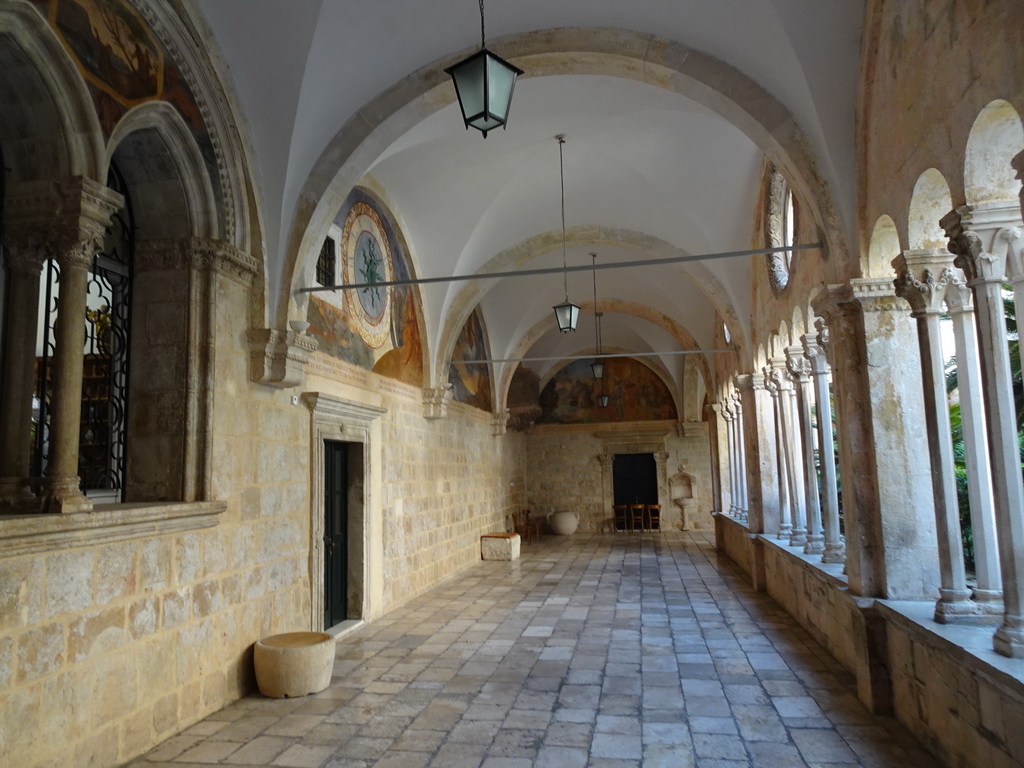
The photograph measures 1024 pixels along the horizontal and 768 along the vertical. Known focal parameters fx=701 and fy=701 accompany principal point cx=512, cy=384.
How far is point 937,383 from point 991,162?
4.52 feet

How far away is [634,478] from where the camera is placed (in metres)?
20.1

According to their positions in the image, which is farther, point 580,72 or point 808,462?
point 808,462

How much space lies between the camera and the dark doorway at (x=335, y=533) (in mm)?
7230

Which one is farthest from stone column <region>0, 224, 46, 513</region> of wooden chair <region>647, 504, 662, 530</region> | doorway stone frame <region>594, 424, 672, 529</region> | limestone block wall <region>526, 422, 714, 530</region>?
doorway stone frame <region>594, 424, 672, 529</region>

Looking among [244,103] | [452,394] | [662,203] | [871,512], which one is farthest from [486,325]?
[871,512]

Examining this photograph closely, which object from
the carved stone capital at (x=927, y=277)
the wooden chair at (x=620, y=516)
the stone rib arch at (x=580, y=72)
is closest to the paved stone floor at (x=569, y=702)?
the carved stone capital at (x=927, y=277)

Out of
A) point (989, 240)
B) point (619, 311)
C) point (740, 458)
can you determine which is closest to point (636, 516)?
point (619, 311)

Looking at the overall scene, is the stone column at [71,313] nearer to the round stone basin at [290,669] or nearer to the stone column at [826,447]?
the round stone basin at [290,669]

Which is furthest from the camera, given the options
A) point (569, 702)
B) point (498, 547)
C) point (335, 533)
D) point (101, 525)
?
point (498, 547)

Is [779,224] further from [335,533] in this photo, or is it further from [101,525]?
[101,525]

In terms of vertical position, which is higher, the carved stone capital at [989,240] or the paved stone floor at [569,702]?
the carved stone capital at [989,240]

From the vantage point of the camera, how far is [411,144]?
7000mm

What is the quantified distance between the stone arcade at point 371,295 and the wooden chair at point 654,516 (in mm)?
Answer: 9848

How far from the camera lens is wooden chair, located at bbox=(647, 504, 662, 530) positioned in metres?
18.8
